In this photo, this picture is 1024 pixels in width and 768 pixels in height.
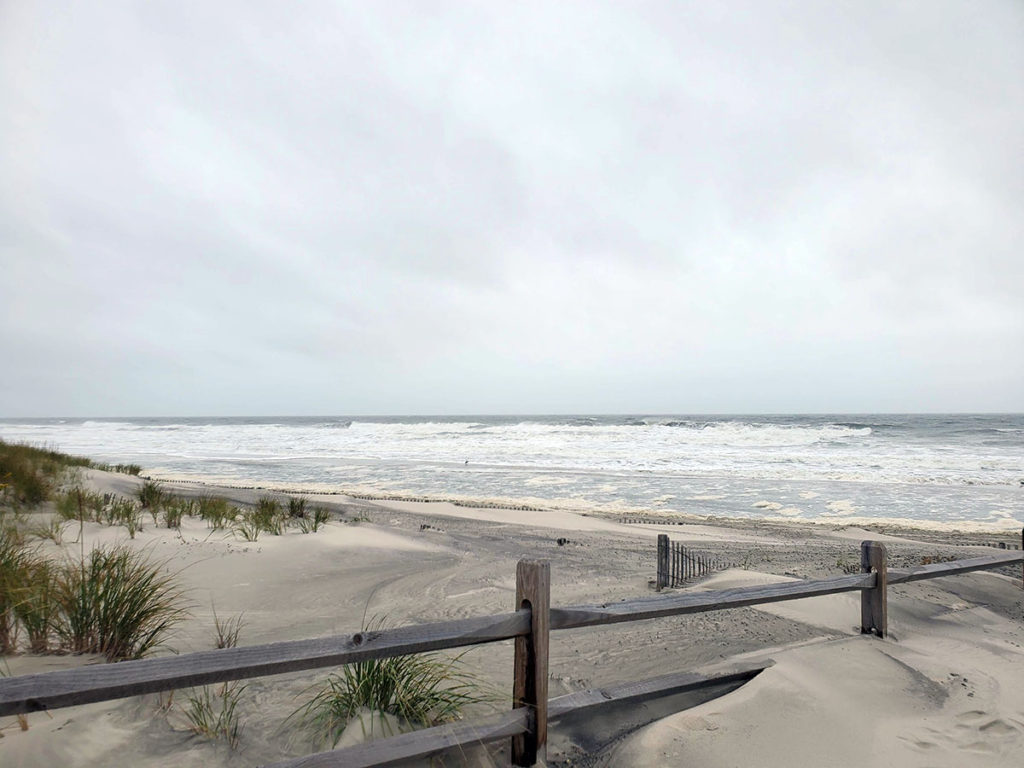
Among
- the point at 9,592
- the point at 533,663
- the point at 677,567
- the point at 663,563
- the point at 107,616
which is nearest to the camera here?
the point at 533,663

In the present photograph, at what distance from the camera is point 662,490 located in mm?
20781

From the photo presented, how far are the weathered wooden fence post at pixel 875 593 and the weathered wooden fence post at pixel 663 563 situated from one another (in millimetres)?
2509

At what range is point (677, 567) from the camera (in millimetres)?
8531

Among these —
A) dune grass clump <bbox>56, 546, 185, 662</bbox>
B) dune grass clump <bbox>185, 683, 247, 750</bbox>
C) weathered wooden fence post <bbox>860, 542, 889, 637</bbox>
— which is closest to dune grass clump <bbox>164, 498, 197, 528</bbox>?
dune grass clump <bbox>56, 546, 185, 662</bbox>

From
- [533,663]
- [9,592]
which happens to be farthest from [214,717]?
[533,663]

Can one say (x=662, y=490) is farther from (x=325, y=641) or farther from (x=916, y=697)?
(x=325, y=641)

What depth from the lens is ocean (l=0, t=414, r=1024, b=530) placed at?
1762 centimetres

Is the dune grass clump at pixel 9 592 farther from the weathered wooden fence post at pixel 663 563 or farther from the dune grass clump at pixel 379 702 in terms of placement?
the weathered wooden fence post at pixel 663 563

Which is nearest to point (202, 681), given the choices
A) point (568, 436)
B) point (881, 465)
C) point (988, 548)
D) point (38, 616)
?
point (38, 616)

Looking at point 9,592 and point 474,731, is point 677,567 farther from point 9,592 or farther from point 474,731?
point 9,592

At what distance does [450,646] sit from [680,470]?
2520 centimetres

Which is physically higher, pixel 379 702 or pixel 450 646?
pixel 450 646

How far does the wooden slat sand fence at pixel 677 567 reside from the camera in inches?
312

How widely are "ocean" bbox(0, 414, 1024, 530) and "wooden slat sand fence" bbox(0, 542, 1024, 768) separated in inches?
506
